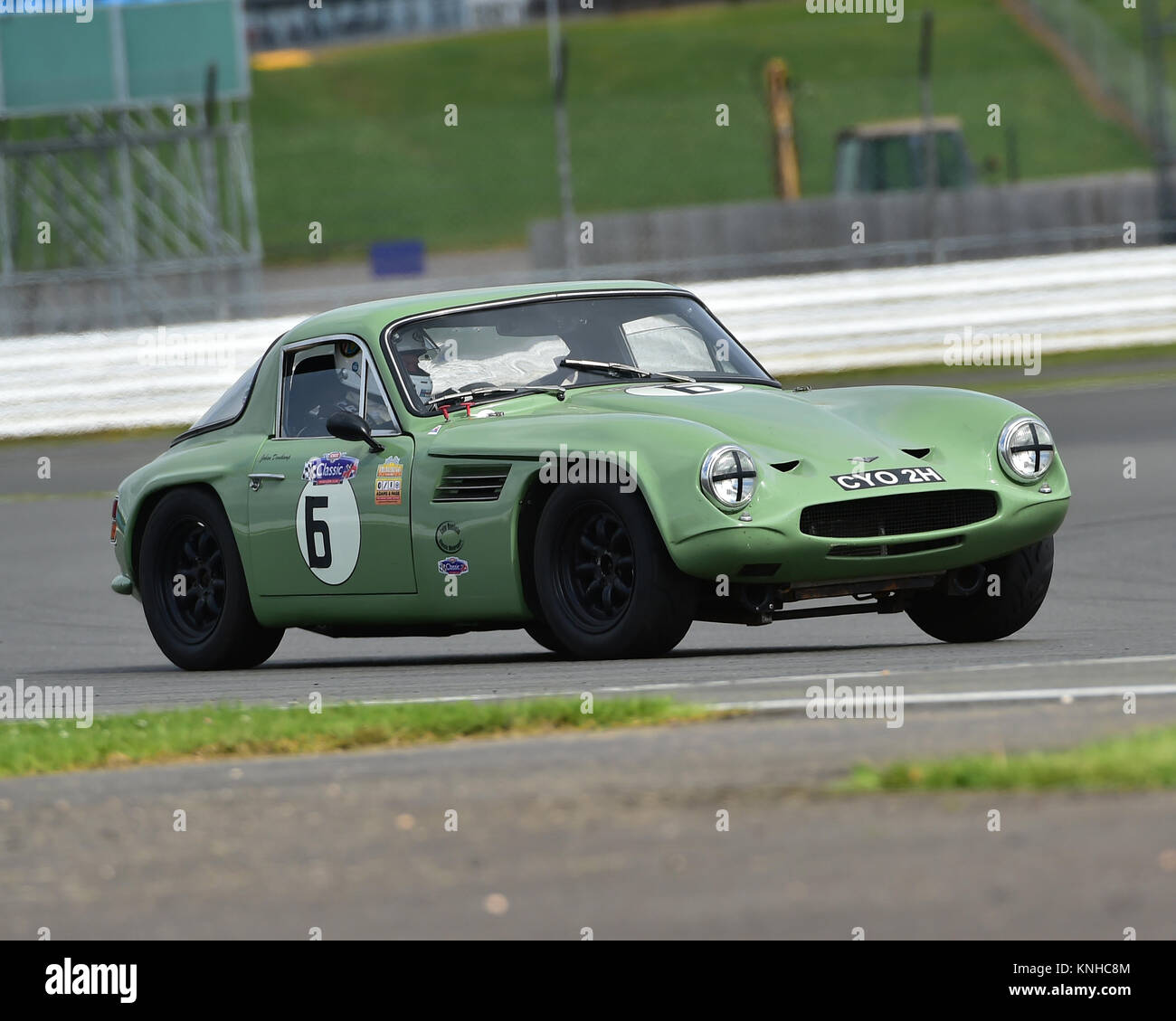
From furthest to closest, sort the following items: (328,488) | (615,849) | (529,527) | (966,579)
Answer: (328,488) → (966,579) → (529,527) → (615,849)

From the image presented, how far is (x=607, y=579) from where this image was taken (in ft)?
25.0

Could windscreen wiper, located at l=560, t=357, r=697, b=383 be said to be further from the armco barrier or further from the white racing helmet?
the armco barrier

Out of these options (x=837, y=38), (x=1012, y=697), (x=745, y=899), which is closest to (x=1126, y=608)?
(x=1012, y=697)

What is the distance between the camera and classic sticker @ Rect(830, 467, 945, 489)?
7.50 metres

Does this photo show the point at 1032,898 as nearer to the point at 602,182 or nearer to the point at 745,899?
the point at 745,899

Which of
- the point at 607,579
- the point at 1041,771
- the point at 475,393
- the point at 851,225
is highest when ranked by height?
the point at 851,225

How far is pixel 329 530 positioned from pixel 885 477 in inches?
86.4

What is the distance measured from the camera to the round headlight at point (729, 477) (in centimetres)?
734

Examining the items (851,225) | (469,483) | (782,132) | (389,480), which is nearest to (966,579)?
(469,483)

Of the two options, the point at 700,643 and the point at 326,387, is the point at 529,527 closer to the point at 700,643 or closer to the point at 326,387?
the point at 326,387

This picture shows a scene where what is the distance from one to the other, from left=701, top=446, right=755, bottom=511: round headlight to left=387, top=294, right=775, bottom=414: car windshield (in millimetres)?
1206

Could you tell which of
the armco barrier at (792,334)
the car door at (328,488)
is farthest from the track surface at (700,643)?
the armco barrier at (792,334)

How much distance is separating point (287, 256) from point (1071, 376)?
31991 millimetres

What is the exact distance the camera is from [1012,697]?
5875 mm
